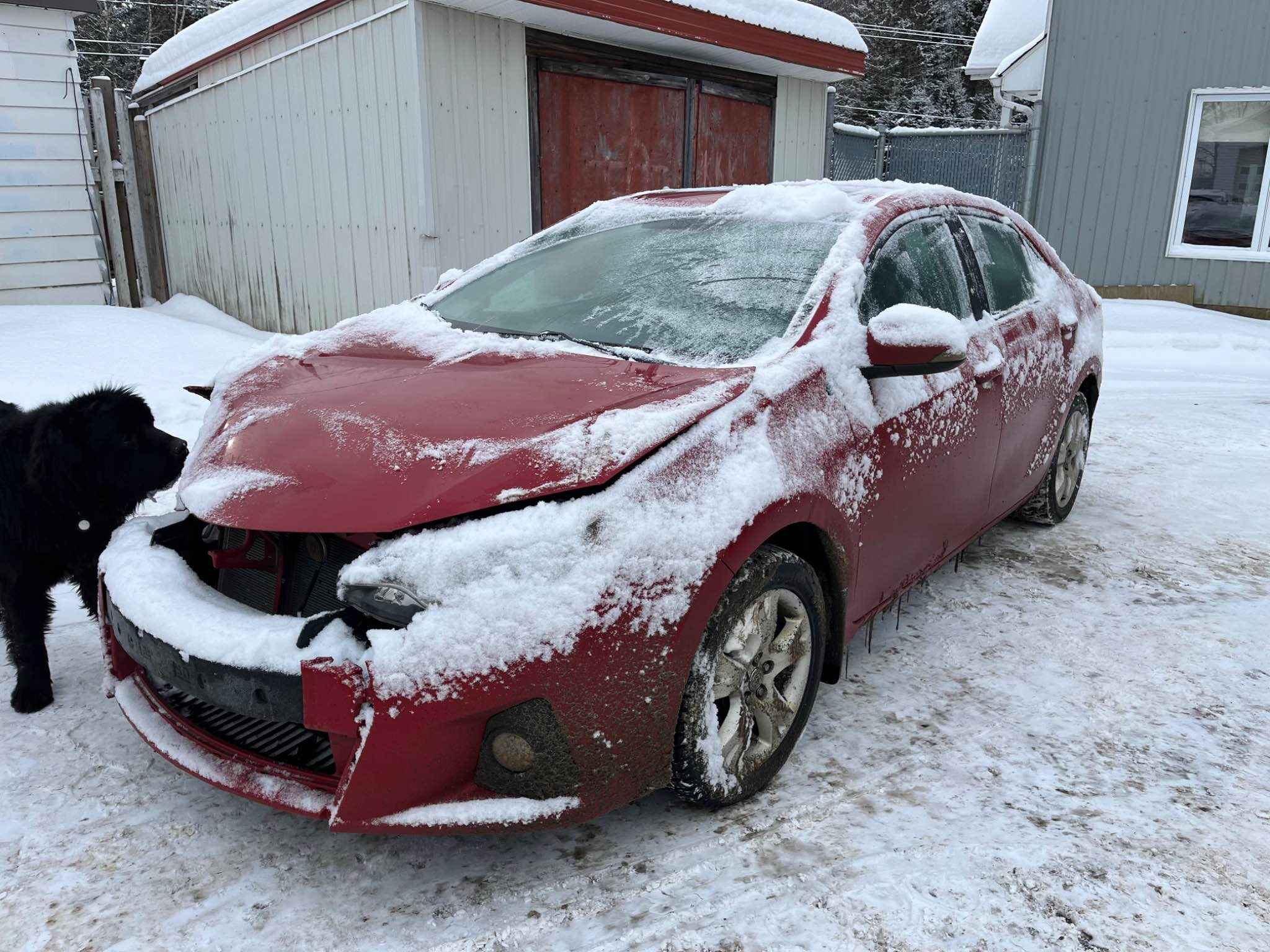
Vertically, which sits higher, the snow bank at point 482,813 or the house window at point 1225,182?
the house window at point 1225,182

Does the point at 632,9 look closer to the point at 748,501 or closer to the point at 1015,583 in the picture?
the point at 1015,583

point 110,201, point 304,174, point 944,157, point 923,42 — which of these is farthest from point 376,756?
point 923,42

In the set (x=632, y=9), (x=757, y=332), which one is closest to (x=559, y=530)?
(x=757, y=332)

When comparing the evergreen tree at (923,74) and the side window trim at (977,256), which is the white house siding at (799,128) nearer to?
the side window trim at (977,256)

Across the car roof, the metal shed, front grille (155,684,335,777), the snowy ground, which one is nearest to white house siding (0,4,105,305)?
the metal shed

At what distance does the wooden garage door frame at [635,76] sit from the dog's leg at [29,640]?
211 inches

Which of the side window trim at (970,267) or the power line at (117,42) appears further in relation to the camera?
the power line at (117,42)

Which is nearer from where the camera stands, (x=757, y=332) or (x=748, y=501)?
(x=748, y=501)

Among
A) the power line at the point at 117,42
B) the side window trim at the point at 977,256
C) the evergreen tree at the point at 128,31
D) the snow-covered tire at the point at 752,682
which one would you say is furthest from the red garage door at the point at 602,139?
the power line at the point at 117,42

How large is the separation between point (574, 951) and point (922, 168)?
12841mm

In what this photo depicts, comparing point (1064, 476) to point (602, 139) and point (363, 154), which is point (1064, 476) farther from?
point (363, 154)

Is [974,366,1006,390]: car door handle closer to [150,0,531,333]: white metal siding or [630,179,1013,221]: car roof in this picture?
[630,179,1013,221]: car roof

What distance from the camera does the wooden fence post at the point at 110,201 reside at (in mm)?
8703

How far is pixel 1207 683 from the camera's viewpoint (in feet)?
9.88
